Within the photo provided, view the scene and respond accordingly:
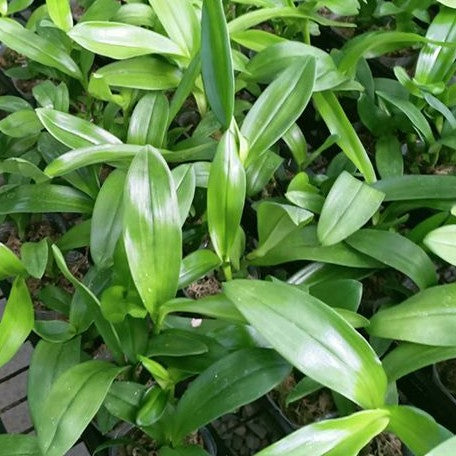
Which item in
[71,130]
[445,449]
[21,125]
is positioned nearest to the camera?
[445,449]

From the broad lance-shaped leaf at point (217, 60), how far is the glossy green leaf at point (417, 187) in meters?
0.21

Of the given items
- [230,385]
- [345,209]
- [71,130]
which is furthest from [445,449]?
[71,130]

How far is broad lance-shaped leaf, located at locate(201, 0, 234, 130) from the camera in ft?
2.37

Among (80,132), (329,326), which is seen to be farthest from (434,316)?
(80,132)

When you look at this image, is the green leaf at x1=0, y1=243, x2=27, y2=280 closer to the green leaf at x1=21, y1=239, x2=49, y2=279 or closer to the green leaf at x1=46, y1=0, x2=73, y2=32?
the green leaf at x1=21, y1=239, x2=49, y2=279

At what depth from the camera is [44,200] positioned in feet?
2.86

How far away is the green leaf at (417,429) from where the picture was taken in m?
0.59

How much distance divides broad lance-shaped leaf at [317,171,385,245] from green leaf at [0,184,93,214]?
1.02ft

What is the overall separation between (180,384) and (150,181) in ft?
0.98

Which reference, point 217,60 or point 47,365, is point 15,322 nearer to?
point 47,365

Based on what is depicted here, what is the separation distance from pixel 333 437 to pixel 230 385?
115 mm

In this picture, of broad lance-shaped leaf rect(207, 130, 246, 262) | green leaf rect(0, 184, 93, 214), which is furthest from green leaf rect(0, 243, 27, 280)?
broad lance-shaped leaf rect(207, 130, 246, 262)

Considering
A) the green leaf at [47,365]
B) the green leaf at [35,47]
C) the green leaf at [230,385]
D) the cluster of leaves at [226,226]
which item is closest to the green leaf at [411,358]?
the cluster of leaves at [226,226]

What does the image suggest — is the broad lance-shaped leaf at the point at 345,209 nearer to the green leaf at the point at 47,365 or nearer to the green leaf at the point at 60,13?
the green leaf at the point at 47,365
